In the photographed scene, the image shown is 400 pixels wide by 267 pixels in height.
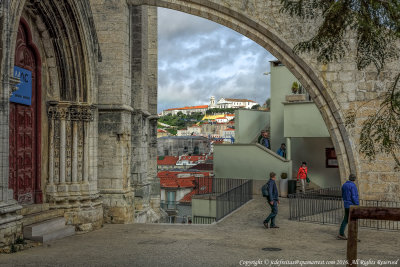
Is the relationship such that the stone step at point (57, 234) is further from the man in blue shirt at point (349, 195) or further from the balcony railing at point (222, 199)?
the man in blue shirt at point (349, 195)

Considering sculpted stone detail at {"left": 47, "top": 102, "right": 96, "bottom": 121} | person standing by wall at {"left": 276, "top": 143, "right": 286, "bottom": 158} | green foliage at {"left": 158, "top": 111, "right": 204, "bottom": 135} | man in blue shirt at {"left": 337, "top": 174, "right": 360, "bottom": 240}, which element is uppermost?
green foliage at {"left": 158, "top": 111, "right": 204, "bottom": 135}

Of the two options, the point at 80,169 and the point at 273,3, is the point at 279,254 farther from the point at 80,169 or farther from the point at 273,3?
the point at 273,3

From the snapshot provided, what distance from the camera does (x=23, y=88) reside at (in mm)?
9875

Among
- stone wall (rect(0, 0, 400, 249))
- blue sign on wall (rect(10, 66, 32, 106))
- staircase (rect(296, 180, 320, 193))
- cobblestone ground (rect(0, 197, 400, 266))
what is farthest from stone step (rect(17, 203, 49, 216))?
staircase (rect(296, 180, 320, 193))

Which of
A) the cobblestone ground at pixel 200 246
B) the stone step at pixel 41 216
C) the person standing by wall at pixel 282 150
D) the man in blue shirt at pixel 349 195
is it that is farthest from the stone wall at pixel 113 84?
the person standing by wall at pixel 282 150

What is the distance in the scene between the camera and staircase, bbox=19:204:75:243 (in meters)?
8.91

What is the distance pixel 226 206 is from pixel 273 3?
596 centimetres

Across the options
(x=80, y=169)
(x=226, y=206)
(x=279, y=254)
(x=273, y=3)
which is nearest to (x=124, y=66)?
(x=80, y=169)

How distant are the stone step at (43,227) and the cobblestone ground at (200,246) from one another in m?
0.37

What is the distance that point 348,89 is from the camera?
35.6 ft

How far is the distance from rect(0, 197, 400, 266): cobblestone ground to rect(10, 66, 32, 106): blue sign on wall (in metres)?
2.97

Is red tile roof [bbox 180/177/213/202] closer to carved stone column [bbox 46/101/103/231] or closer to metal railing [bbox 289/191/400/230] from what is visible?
metal railing [bbox 289/191/400/230]

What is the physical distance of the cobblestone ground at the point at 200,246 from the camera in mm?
7535

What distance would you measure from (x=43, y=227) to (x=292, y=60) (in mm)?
6536
